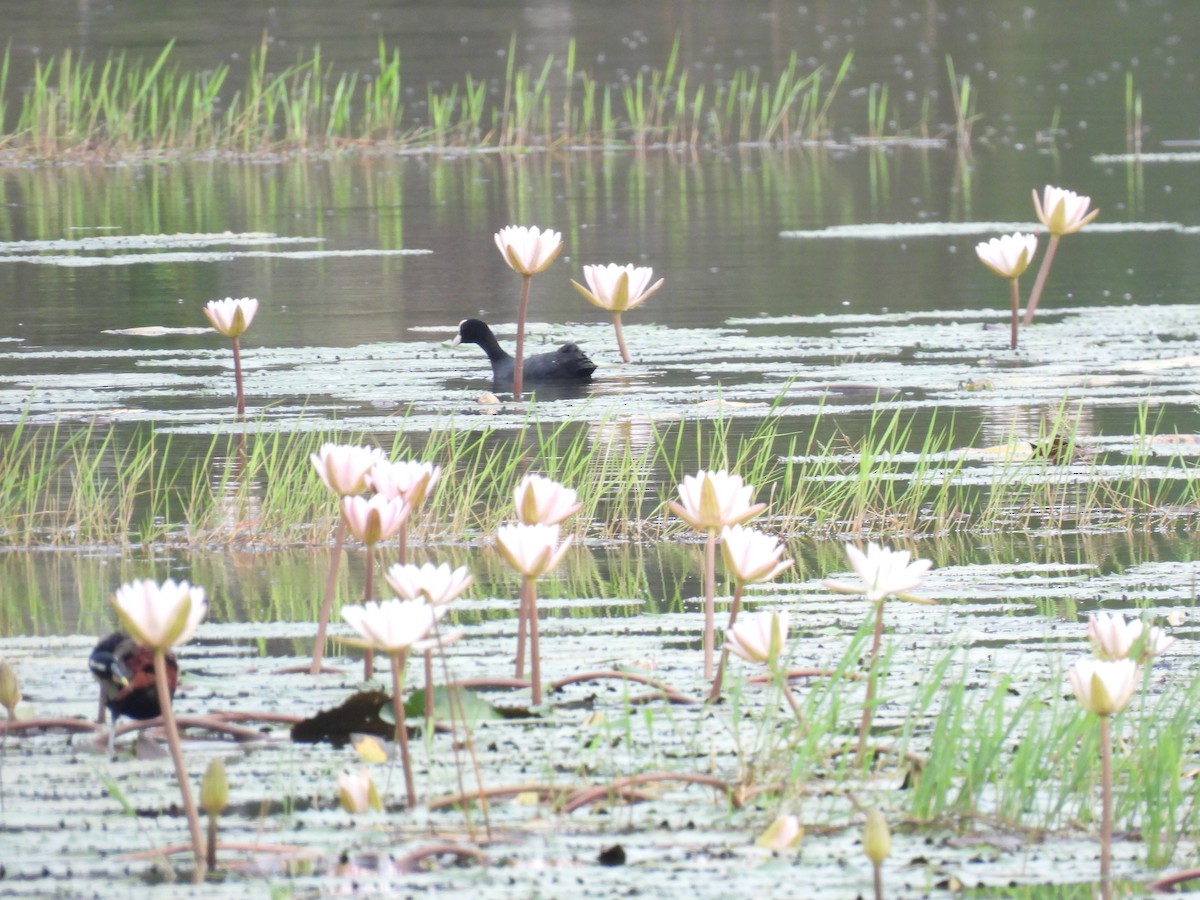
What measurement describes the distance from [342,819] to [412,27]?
28.7 metres

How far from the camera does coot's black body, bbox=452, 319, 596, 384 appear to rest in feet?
Result: 27.3

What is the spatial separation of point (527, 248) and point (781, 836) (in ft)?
13.3

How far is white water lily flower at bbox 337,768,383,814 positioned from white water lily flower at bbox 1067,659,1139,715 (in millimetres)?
993

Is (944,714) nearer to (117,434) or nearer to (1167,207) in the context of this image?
(117,434)

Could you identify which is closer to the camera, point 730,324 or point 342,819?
point 342,819

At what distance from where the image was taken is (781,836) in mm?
3039

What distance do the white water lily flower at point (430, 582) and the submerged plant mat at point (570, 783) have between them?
253 millimetres

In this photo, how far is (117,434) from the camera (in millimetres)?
7242

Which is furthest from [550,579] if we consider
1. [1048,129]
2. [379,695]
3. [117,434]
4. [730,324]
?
[1048,129]

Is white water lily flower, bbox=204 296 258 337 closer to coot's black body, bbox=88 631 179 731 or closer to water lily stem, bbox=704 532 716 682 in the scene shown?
water lily stem, bbox=704 532 716 682

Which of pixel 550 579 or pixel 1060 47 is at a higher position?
Result: pixel 1060 47

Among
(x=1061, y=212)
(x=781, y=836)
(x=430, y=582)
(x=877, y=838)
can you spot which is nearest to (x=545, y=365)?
(x=1061, y=212)

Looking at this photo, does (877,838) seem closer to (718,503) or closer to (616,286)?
(718,503)

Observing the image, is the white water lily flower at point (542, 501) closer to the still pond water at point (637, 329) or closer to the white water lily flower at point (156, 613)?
the still pond water at point (637, 329)
